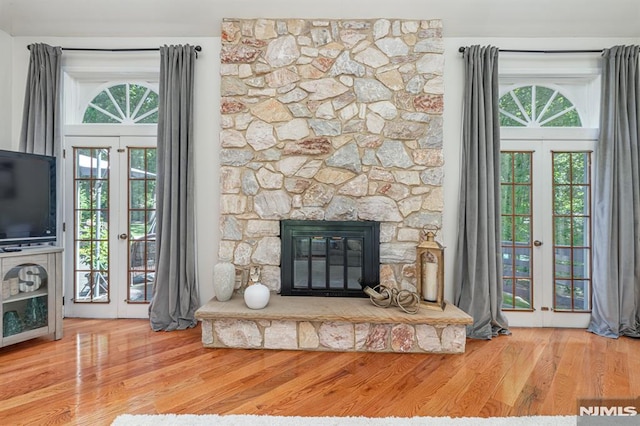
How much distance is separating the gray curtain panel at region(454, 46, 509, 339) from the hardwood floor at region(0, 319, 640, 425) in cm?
35

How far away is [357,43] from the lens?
3.07 m

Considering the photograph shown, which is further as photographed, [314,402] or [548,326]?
[548,326]

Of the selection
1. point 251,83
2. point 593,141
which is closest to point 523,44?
point 593,141

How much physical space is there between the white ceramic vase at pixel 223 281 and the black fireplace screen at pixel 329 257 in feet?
1.59

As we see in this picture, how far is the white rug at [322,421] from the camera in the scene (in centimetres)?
167

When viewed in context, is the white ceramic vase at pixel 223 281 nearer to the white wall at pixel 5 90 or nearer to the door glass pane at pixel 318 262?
the door glass pane at pixel 318 262

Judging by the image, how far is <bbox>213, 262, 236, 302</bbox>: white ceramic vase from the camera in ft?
9.23

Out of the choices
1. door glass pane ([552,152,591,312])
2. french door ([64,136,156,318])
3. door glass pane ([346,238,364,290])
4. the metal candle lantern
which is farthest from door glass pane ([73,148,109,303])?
door glass pane ([552,152,591,312])

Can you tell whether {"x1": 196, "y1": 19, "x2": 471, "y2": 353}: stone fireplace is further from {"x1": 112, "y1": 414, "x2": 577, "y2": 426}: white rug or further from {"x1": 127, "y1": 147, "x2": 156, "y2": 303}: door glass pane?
{"x1": 112, "y1": 414, "x2": 577, "y2": 426}: white rug

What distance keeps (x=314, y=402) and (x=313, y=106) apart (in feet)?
8.08

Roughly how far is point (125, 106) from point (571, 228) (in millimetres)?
4806

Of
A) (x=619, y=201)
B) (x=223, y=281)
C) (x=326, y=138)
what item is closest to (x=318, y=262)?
(x=223, y=281)

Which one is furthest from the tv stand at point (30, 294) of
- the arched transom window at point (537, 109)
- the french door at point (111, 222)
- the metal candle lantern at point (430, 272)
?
the arched transom window at point (537, 109)

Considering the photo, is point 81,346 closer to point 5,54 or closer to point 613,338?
point 5,54
